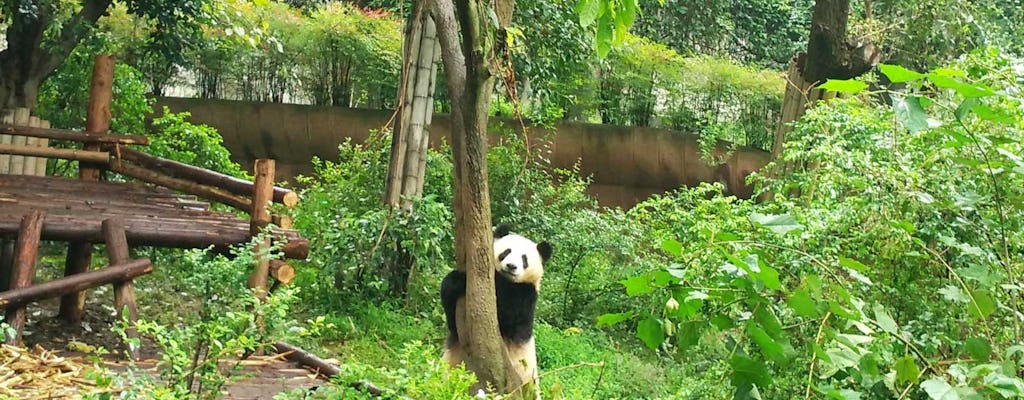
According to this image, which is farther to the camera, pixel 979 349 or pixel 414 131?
pixel 414 131

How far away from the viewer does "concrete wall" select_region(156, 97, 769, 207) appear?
12.8m

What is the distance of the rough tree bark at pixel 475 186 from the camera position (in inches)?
138

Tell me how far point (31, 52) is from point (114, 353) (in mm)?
3531

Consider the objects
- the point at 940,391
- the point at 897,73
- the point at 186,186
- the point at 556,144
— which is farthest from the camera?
the point at 556,144

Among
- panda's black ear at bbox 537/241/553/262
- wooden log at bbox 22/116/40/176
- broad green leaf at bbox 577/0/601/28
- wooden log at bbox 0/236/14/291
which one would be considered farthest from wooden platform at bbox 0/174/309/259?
broad green leaf at bbox 577/0/601/28

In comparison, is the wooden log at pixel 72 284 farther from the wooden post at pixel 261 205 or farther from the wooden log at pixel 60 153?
the wooden log at pixel 60 153

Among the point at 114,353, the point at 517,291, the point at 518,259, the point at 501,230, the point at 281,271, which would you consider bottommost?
the point at 114,353

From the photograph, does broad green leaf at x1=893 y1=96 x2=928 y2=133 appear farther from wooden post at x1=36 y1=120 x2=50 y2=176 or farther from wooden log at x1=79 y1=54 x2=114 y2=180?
wooden post at x1=36 y1=120 x2=50 y2=176

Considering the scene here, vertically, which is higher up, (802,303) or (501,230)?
(802,303)

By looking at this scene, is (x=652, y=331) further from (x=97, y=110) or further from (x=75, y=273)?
(x=97, y=110)

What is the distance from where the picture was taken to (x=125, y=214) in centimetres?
646

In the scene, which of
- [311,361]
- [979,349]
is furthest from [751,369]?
[311,361]

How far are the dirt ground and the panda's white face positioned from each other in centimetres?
115

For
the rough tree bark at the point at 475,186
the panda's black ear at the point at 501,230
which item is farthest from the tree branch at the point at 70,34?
the rough tree bark at the point at 475,186
